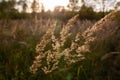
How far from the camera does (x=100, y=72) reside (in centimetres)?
256

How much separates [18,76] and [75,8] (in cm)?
1944

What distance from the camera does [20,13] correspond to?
24.4m

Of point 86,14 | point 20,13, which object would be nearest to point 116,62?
point 86,14

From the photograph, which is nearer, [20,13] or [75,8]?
[75,8]

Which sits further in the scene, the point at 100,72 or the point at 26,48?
the point at 26,48

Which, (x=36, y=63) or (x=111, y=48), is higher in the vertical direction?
(x=36, y=63)

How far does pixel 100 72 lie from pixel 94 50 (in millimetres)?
498

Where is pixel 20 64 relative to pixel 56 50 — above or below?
below

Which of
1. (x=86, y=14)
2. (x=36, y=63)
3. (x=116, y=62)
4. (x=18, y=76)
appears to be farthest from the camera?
(x=86, y=14)

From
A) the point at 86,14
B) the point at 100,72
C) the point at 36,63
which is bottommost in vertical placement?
the point at 86,14

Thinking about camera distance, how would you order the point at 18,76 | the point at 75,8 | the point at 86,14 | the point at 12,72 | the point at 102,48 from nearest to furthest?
the point at 18,76, the point at 12,72, the point at 102,48, the point at 75,8, the point at 86,14

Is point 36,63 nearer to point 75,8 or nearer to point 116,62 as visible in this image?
point 116,62

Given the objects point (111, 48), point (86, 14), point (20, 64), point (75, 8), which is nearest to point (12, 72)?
point (20, 64)

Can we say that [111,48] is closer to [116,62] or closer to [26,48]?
[116,62]
